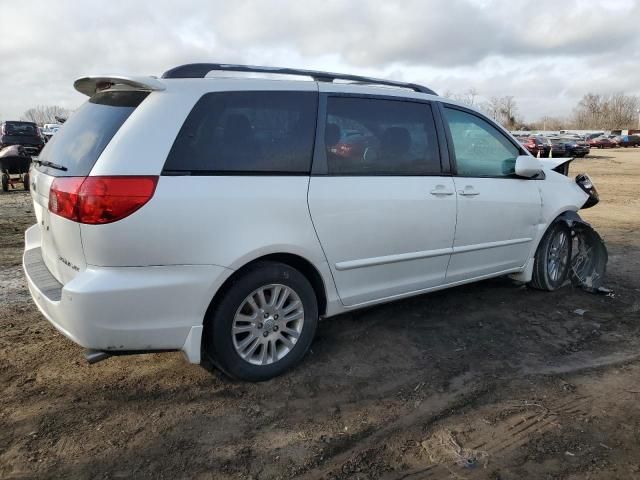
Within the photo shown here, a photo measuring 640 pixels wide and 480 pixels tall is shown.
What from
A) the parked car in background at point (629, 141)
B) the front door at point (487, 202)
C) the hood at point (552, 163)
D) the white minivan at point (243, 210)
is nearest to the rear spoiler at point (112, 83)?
the white minivan at point (243, 210)

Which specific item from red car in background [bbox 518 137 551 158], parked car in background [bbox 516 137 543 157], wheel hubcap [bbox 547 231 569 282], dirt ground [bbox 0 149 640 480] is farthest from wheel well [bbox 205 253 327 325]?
red car in background [bbox 518 137 551 158]

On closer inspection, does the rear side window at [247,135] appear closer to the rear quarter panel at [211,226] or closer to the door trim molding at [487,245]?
the rear quarter panel at [211,226]

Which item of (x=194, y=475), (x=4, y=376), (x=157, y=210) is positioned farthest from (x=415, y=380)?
(x=4, y=376)

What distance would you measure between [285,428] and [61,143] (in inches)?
87.5

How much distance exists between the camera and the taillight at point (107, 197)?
2699 mm

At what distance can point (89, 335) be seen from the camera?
2.79 metres

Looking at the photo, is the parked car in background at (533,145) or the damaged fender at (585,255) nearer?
the damaged fender at (585,255)

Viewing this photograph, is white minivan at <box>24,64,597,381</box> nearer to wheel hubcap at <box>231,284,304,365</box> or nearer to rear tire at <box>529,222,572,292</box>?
wheel hubcap at <box>231,284,304,365</box>

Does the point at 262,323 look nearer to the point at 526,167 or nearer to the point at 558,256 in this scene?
the point at 526,167

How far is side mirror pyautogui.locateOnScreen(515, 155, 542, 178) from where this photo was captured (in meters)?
4.62

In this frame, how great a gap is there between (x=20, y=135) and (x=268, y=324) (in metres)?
23.5

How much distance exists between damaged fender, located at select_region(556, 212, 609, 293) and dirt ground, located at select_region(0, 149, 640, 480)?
0.83 m

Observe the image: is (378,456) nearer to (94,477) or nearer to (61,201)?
(94,477)

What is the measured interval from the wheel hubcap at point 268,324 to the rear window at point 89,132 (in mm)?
1184
